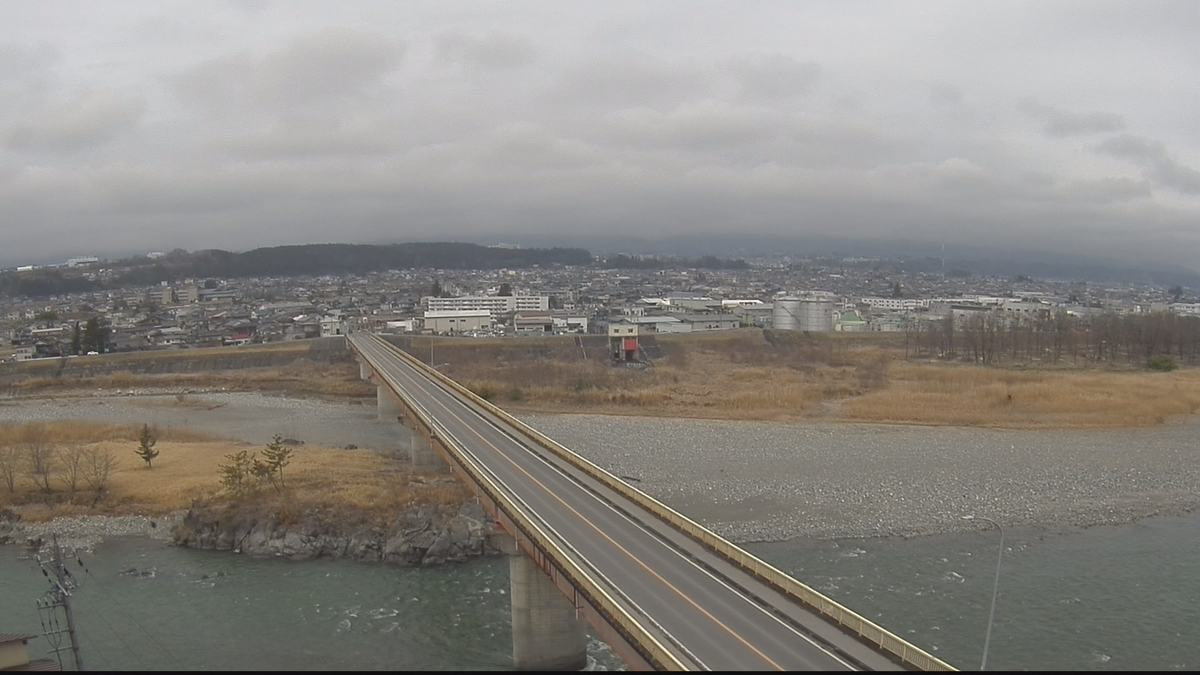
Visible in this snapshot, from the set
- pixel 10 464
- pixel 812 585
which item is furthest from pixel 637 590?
pixel 10 464

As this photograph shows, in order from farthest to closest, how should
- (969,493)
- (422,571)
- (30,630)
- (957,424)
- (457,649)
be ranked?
(957,424) < (969,493) < (422,571) < (30,630) < (457,649)

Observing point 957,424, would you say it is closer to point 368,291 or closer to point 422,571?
point 422,571

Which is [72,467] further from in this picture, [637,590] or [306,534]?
[637,590]

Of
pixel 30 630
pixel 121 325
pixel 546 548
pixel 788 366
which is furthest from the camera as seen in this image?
pixel 121 325

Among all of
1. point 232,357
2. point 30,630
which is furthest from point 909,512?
point 232,357

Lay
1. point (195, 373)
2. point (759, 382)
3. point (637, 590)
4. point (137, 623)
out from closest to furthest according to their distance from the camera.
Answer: point (637, 590)
point (137, 623)
point (759, 382)
point (195, 373)

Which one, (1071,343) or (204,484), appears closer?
(204,484)

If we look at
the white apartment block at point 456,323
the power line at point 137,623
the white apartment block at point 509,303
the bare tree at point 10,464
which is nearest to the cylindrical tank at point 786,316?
the white apartment block at point 509,303

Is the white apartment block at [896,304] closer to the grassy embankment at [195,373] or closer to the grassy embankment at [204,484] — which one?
the grassy embankment at [195,373]
